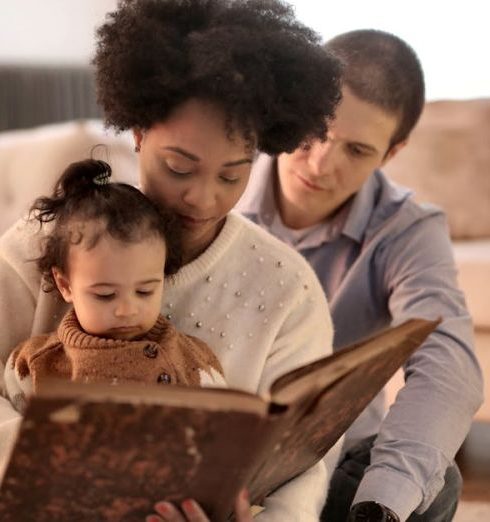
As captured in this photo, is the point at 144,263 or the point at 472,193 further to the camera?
the point at 472,193

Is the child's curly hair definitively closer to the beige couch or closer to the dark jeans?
the dark jeans

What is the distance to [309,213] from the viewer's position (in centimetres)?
Answer: 178

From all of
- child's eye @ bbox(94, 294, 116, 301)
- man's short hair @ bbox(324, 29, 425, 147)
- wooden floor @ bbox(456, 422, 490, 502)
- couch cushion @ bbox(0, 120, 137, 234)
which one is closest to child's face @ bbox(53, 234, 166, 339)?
child's eye @ bbox(94, 294, 116, 301)

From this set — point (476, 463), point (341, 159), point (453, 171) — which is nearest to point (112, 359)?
point (341, 159)

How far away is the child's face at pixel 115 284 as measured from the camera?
1190 millimetres

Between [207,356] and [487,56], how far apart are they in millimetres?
3292

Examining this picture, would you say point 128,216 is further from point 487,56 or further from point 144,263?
point 487,56

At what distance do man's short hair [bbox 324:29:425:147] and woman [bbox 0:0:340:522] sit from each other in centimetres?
36

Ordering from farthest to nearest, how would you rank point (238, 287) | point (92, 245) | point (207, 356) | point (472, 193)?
1. point (472, 193)
2. point (238, 287)
3. point (207, 356)
4. point (92, 245)

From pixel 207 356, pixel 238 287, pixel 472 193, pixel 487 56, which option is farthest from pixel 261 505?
pixel 487 56

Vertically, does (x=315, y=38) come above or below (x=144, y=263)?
above

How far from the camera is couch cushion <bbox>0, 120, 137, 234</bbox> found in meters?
2.63

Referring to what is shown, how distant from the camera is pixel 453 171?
3406 mm

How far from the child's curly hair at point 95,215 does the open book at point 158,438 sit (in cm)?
32
